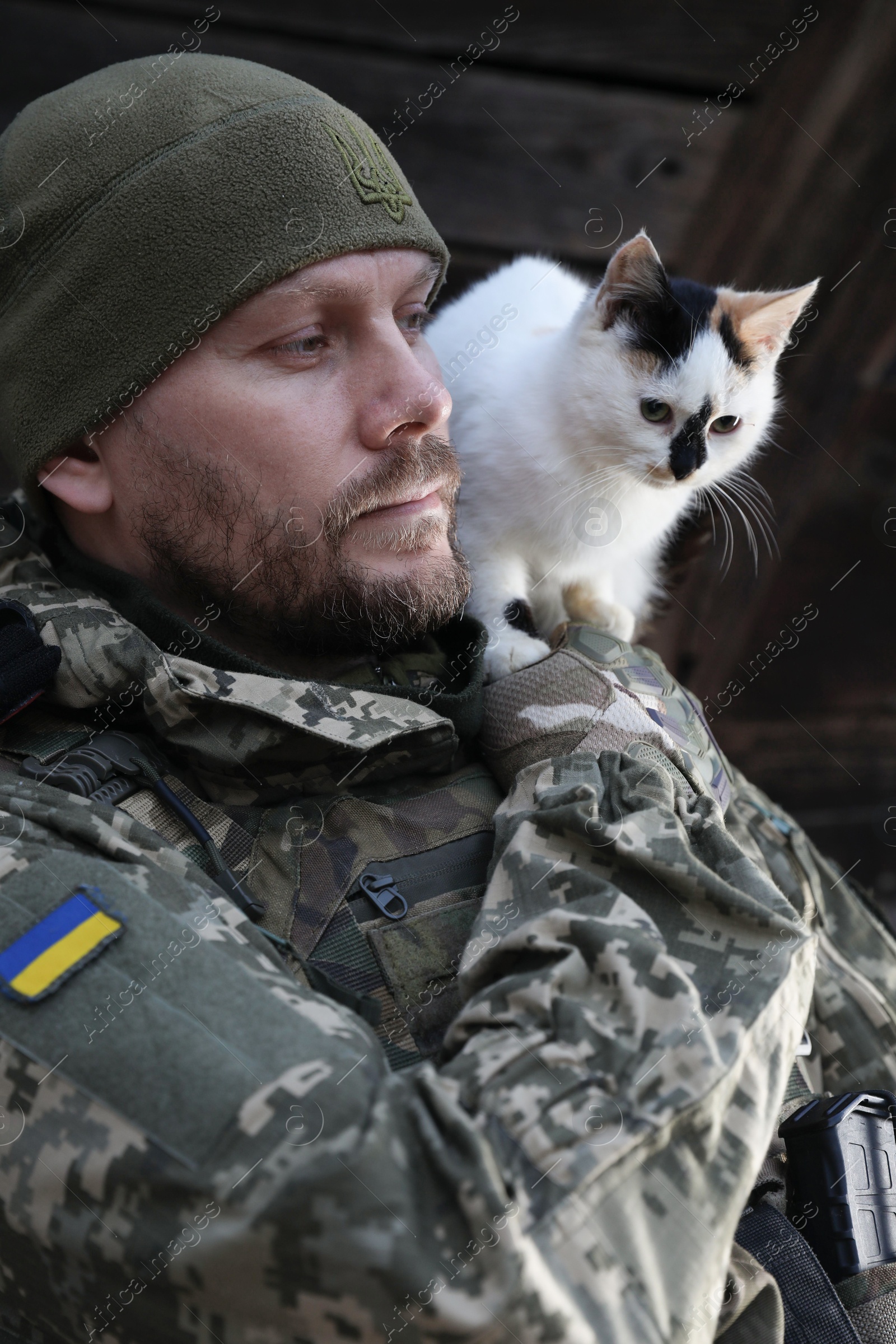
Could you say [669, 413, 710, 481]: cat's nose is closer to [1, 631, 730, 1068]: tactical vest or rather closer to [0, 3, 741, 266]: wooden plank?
[1, 631, 730, 1068]: tactical vest

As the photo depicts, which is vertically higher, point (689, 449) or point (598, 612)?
point (689, 449)

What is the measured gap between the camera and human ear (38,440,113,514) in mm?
1524

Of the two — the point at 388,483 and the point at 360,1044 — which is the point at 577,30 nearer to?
the point at 388,483

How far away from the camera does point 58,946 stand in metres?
0.96

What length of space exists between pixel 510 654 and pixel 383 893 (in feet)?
1.68

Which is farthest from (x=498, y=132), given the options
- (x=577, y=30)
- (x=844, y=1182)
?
(x=844, y=1182)

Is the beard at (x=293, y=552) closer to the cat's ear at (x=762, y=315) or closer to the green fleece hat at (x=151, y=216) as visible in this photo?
the green fleece hat at (x=151, y=216)

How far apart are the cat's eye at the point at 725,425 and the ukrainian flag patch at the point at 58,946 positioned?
4.53ft

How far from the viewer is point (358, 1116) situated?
0.87 metres

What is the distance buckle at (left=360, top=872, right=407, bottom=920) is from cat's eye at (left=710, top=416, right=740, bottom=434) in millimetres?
1069

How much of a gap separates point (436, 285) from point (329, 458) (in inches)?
20.8

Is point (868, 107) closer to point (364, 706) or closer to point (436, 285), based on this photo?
point (436, 285)

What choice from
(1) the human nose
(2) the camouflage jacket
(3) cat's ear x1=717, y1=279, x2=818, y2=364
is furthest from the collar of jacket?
(3) cat's ear x1=717, y1=279, x2=818, y2=364

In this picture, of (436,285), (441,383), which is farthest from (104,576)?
(436,285)
